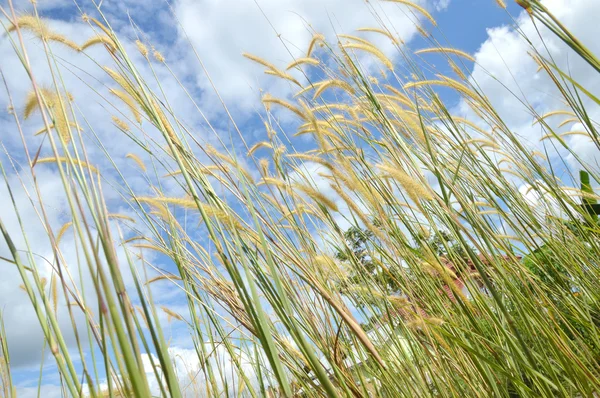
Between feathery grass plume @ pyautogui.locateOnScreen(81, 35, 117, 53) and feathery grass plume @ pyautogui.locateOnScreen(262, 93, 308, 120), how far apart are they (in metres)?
0.56

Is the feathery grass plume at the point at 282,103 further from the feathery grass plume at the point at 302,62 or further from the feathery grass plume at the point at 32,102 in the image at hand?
the feathery grass plume at the point at 32,102

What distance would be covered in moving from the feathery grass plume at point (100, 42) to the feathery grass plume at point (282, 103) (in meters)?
0.56

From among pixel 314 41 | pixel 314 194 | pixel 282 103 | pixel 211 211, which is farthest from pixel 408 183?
pixel 314 41

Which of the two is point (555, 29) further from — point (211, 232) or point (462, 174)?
point (462, 174)

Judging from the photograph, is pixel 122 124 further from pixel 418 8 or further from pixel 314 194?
→ pixel 418 8

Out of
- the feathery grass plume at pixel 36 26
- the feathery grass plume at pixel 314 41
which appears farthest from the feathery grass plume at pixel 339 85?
the feathery grass plume at pixel 36 26

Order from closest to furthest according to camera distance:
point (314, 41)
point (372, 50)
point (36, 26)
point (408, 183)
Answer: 1. point (36, 26)
2. point (408, 183)
3. point (372, 50)
4. point (314, 41)

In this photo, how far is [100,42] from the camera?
1.07 metres

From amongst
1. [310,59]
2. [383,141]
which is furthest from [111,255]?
[310,59]

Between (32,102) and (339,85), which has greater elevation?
(339,85)

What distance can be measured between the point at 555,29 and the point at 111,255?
0.77 metres

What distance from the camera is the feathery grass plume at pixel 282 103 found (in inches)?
55.0

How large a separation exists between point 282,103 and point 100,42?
25.0 inches

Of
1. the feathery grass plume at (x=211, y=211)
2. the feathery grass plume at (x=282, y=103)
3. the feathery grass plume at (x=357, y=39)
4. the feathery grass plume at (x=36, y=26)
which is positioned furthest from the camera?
the feathery grass plume at (x=357, y=39)
